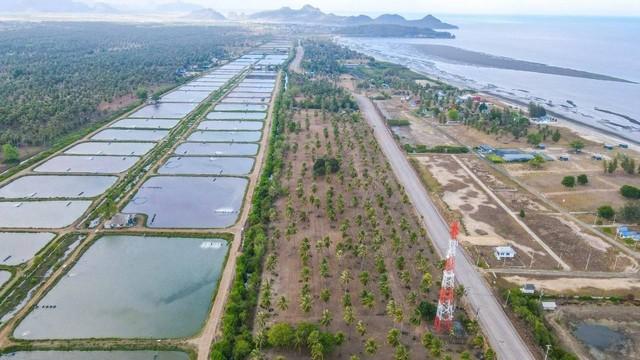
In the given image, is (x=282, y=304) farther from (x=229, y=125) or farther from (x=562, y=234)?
(x=229, y=125)

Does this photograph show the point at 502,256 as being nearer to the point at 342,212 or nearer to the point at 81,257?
the point at 342,212

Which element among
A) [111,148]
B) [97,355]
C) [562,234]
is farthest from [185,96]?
[562,234]

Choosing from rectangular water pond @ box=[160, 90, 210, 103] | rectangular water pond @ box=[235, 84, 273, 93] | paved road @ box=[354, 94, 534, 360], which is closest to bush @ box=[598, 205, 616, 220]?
paved road @ box=[354, 94, 534, 360]

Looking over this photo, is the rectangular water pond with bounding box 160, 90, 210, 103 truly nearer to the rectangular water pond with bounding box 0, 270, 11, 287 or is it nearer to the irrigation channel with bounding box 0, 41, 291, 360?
the irrigation channel with bounding box 0, 41, 291, 360

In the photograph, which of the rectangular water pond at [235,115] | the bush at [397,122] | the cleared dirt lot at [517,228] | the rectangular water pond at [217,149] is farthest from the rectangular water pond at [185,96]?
the cleared dirt lot at [517,228]

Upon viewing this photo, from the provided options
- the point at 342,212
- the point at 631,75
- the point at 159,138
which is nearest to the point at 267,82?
the point at 159,138
